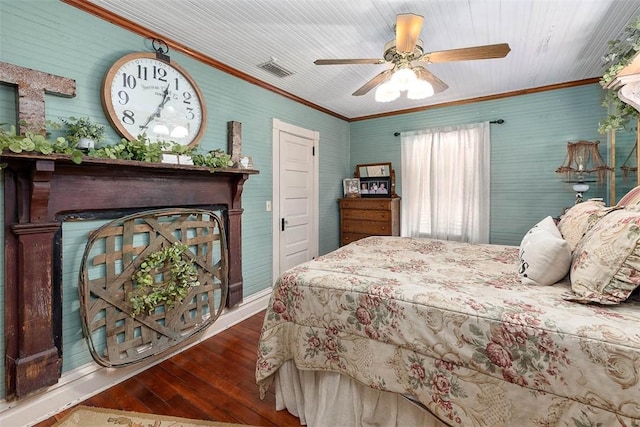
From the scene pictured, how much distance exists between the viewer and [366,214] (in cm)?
439

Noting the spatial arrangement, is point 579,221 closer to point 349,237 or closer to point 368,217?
point 368,217

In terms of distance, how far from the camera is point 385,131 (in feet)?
15.0

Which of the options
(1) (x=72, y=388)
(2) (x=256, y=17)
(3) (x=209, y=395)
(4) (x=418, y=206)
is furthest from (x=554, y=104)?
(1) (x=72, y=388)

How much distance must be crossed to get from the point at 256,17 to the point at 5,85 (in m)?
1.53

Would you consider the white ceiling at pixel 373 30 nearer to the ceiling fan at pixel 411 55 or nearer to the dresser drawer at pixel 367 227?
the ceiling fan at pixel 411 55

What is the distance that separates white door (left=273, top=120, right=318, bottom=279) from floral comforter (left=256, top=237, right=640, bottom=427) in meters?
1.88

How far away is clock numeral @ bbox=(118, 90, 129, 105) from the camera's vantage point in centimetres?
207

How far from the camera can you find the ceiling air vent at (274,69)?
280 cm

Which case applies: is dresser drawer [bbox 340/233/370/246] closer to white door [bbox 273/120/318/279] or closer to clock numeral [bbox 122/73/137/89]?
white door [bbox 273/120/318/279]

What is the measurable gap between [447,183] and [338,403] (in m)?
3.35

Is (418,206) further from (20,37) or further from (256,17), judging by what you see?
(20,37)

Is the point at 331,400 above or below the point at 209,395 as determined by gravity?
above

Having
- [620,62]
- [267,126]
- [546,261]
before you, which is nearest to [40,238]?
[267,126]

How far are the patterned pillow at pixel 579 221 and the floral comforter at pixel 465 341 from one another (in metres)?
0.38
